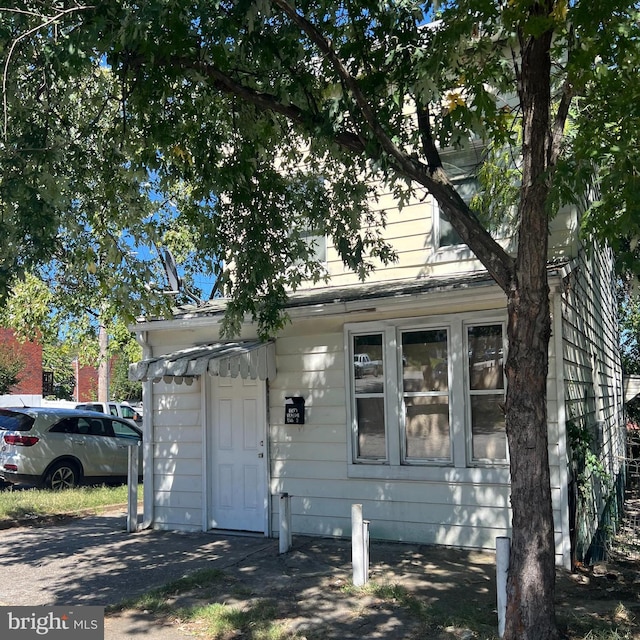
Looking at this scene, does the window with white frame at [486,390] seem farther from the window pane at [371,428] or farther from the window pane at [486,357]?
the window pane at [371,428]

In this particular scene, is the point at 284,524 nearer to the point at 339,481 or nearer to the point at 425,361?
the point at 339,481

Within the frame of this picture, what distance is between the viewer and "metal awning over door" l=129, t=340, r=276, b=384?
7996 mm

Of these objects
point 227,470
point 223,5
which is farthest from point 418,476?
point 223,5

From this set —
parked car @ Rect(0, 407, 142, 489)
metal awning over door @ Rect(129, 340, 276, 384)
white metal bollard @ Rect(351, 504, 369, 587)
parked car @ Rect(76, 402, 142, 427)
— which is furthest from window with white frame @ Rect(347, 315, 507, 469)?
parked car @ Rect(76, 402, 142, 427)

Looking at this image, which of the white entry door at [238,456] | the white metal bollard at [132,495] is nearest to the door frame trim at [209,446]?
the white entry door at [238,456]

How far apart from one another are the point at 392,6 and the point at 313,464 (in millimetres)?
5526

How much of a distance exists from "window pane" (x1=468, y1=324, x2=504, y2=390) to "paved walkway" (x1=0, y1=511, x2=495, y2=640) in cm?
195

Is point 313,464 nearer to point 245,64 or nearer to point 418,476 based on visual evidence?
point 418,476

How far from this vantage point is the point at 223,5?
20.9 feet

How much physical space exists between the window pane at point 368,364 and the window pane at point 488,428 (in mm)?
1251

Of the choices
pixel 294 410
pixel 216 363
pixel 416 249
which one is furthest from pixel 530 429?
pixel 416 249

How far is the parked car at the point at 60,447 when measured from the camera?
41.7ft

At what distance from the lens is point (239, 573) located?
7164 millimetres

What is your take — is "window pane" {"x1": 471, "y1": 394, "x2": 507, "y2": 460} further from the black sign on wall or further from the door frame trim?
the door frame trim
